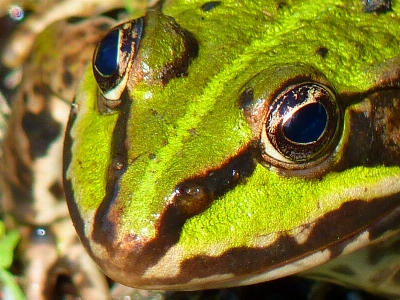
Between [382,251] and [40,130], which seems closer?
[382,251]

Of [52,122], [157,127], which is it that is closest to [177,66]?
[157,127]

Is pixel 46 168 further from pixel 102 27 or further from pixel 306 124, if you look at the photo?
pixel 306 124

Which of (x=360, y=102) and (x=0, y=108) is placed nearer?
(x=360, y=102)

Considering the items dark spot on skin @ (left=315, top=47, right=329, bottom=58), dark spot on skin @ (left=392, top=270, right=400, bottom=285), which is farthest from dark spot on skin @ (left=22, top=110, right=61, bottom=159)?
dark spot on skin @ (left=392, top=270, right=400, bottom=285)

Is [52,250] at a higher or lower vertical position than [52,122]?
lower

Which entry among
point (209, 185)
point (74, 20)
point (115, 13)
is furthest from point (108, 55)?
point (115, 13)

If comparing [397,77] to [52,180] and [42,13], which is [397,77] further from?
[42,13]
